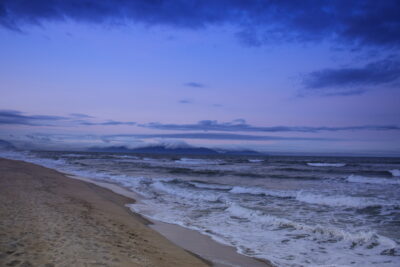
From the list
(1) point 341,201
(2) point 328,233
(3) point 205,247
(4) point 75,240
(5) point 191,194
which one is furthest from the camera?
(5) point 191,194

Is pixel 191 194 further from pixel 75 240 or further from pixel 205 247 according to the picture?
pixel 75 240

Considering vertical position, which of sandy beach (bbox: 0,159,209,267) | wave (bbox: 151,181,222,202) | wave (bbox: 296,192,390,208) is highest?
sandy beach (bbox: 0,159,209,267)

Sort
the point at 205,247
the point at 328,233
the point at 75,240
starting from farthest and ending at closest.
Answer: the point at 328,233 < the point at 205,247 < the point at 75,240

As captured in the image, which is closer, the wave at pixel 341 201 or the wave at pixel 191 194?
the wave at pixel 341 201

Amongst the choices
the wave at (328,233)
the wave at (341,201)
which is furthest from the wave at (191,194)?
the wave at (341,201)

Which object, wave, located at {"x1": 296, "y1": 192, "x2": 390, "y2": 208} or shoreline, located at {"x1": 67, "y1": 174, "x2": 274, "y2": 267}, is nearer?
shoreline, located at {"x1": 67, "y1": 174, "x2": 274, "y2": 267}

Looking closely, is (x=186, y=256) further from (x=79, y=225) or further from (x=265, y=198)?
(x=265, y=198)

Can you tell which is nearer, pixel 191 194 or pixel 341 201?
pixel 341 201

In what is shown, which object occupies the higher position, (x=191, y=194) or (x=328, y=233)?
(x=328, y=233)

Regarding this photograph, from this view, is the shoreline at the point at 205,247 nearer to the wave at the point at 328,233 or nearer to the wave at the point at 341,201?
the wave at the point at 328,233

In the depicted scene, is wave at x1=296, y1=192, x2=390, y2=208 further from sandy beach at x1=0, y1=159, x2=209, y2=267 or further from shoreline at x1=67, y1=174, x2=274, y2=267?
sandy beach at x1=0, y1=159, x2=209, y2=267

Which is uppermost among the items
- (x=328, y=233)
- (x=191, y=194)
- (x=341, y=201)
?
(x=328, y=233)

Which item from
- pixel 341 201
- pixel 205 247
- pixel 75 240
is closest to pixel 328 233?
pixel 205 247

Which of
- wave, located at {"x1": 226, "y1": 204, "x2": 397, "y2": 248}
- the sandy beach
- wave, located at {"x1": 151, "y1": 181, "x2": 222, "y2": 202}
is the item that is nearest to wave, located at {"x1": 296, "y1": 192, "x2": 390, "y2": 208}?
wave, located at {"x1": 151, "y1": 181, "x2": 222, "y2": 202}
